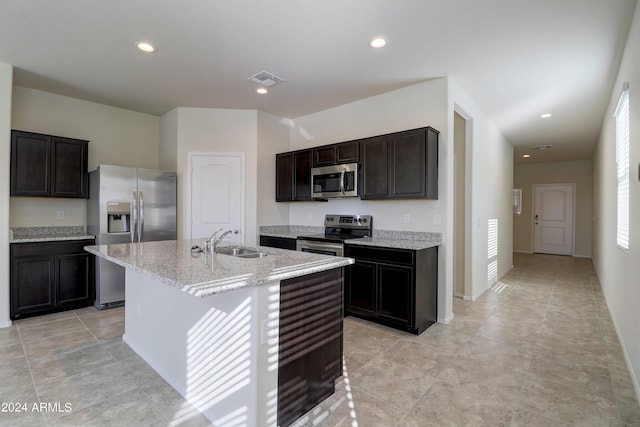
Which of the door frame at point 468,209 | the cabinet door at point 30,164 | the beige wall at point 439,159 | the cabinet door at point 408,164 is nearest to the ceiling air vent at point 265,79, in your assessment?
the beige wall at point 439,159

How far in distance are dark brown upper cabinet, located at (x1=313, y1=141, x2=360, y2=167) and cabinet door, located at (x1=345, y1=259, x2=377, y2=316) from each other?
134cm

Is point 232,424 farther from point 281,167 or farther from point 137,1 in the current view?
point 281,167

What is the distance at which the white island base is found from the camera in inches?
65.2

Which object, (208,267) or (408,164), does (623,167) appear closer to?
(408,164)

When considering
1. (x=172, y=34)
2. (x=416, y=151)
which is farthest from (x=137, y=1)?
(x=416, y=151)

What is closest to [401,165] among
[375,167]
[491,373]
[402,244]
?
[375,167]

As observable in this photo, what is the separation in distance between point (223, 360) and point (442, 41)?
3019 mm

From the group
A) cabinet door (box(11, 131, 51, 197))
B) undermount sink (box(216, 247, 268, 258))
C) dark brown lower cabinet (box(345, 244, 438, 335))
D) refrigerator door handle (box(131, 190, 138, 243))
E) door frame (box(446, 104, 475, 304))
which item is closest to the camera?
undermount sink (box(216, 247, 268, 258))

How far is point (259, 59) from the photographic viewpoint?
320 cm

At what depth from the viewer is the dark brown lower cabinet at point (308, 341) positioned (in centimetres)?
181

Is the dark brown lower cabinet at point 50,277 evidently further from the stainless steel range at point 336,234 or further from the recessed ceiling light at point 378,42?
the recessed ceiling light at point 378,42

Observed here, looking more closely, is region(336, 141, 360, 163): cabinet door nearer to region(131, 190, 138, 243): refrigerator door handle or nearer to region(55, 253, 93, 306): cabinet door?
region(131, 190, 138, 243): refrigerator door handle

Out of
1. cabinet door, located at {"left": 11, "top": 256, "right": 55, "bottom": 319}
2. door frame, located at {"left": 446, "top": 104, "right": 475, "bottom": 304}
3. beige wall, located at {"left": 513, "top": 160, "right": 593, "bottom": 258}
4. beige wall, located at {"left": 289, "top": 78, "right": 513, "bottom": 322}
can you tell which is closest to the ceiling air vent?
beige wall, located at {"left": 289, "top": 78, "right": 513, "bottom": 322}

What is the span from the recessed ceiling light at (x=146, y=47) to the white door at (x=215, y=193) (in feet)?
5.89
